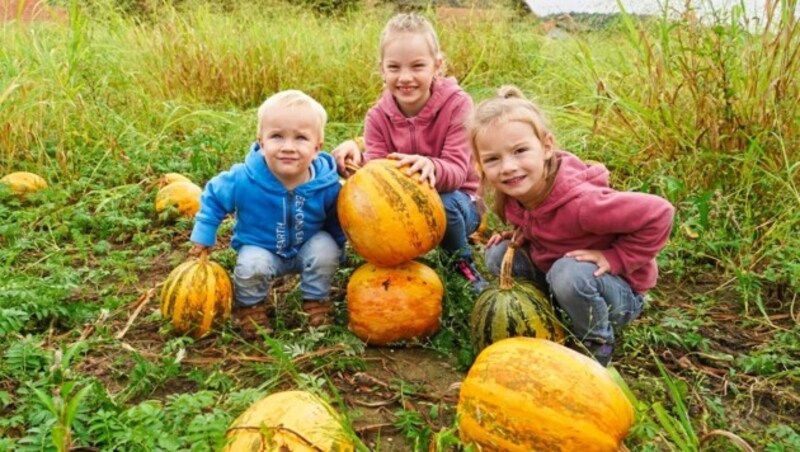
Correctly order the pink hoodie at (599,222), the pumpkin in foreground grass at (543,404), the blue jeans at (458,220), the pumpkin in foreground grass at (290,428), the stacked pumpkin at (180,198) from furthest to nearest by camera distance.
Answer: the stacked pumpkin at (180,198)
the blue jeans at (458,220)
the pink hoodie at (599,222)
the pumpkin in foreground grass at (543,404)
the pumpkin in foreground grass at (290,428)

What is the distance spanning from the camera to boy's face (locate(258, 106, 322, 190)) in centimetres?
329

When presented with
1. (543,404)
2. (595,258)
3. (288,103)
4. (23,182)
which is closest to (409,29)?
(288,103)

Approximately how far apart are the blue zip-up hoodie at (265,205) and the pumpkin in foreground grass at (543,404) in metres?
1.38

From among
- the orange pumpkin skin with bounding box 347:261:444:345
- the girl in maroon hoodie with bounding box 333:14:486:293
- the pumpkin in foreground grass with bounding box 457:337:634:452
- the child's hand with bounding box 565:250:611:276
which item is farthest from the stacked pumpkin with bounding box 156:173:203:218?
the pumpkin in foreground grass with bounding box 457:337:634:452

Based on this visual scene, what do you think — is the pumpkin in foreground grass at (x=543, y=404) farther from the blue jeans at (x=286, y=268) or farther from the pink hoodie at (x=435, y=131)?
the pink hoodie at (x=435, y=131)

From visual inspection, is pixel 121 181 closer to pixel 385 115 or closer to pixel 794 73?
pixel 385 115

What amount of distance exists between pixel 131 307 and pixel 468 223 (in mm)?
1744

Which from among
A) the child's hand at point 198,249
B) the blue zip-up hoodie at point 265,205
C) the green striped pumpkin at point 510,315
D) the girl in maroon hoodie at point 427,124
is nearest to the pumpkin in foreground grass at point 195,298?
the child's hand at point 198,249

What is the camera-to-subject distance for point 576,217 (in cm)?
302

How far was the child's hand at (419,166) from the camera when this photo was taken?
3.38 m

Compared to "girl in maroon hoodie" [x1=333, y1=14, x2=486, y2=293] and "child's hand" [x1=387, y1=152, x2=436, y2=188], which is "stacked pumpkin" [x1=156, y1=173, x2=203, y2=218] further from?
"child's hand" [x1=387, y1=152, x2=436, y2=188]

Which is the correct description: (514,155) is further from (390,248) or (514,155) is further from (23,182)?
(23,182)

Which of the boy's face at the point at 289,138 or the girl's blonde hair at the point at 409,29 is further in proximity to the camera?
the girl's blonde hair at the point at 409,29

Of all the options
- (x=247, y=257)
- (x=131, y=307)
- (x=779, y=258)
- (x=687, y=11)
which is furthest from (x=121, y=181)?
(x=779, y=258)
